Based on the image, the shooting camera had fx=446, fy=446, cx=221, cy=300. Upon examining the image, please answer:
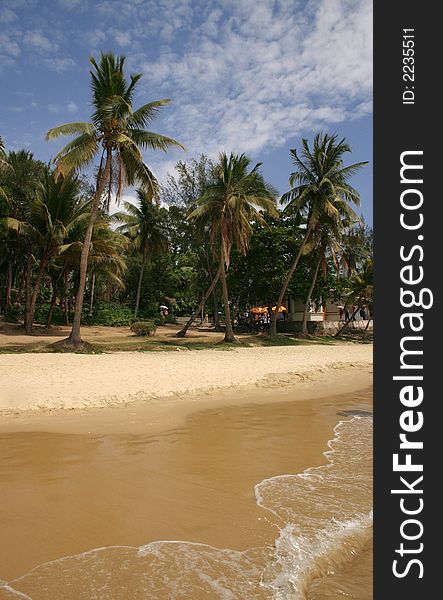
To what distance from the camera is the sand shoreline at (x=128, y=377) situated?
28.2ft

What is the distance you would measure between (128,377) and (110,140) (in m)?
9.52

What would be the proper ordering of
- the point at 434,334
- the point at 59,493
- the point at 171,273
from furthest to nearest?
the point at 171,273
the point at 59,493
the point at 434,334

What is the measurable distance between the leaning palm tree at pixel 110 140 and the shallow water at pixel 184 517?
433 inches

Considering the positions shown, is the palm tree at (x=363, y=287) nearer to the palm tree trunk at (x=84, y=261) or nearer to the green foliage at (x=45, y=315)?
the green foliage at (x=45, y=315)

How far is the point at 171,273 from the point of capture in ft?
125

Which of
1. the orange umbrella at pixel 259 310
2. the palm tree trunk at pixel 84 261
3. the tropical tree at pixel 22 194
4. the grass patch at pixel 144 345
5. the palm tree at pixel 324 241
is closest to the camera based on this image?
the grass patch at pixel 144 345

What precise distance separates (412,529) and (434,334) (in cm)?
108

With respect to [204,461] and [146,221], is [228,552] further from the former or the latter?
[146,221]

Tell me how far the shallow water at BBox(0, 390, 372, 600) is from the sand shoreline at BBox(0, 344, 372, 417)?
2149 millimetres

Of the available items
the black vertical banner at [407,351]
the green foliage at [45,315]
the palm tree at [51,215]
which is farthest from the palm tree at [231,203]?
the black vertical banner at [407,351]

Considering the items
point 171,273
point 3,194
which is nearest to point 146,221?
point 171,273

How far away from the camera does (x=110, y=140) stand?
1612 centimetres

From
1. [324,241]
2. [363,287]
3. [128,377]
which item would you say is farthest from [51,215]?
[363,287]

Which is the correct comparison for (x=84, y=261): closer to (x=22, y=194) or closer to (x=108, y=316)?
(x=22, y=194)
